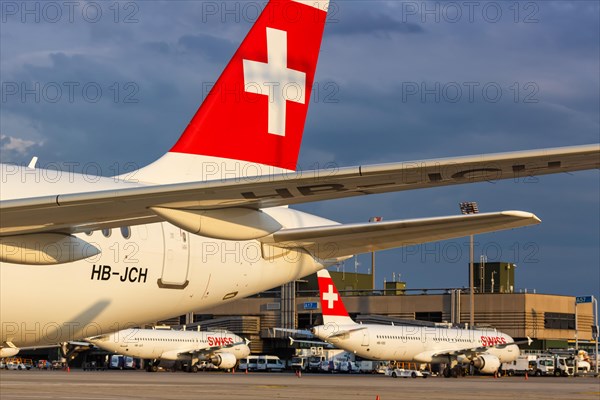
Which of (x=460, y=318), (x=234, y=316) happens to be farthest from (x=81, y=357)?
(x=460, y=318)

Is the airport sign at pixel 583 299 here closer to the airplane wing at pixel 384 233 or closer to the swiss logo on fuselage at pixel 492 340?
the swiss logo on fuselage at pixel 492 340

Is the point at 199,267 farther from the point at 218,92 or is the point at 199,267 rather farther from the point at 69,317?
the point at 218,92

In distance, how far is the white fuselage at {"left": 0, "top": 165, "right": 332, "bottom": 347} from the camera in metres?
14.2

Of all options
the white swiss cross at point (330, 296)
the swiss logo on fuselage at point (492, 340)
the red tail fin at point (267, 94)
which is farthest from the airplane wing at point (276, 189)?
the swiss logo on fuselage at point (492, 340)

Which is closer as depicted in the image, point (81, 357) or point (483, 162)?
point (483, 162)

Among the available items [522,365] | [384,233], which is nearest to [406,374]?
[522,365]

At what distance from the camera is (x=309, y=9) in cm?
1962

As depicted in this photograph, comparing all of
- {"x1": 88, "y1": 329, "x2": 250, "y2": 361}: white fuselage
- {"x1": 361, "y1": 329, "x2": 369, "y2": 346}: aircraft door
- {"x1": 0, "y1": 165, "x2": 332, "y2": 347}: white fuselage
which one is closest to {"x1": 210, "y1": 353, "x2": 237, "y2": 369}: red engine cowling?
{"x1": 88, "y1": 329, "x2": 250, "y2": 361}: white fuselage

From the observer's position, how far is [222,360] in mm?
85875

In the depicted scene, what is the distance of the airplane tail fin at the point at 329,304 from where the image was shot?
73.1 metres

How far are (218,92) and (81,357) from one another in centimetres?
10065

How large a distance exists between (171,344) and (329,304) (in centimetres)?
1855

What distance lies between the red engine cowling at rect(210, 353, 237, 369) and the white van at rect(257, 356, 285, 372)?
12363mm

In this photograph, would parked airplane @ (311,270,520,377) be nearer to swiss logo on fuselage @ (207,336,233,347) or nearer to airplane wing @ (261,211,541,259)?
swiss logo on fuselage @ (207,336,233,347)
